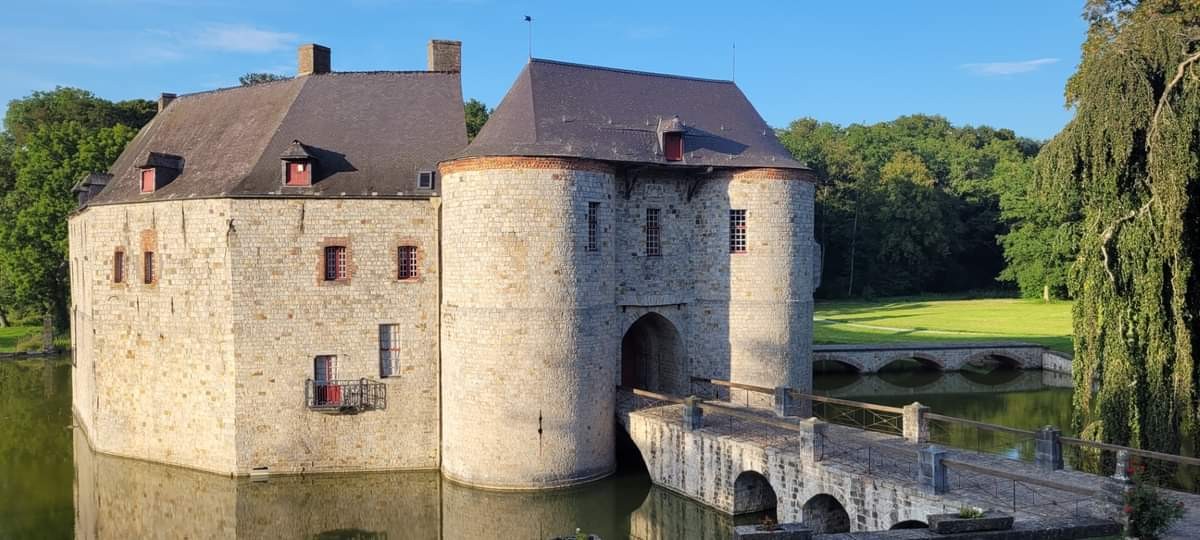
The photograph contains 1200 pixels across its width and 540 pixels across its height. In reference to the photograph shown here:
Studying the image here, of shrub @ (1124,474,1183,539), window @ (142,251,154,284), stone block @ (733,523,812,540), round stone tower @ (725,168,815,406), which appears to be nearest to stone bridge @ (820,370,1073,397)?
round stone tower @ (725,168,815,406)

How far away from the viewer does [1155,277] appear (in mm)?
14055

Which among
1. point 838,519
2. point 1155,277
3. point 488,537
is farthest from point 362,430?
point 1155,277

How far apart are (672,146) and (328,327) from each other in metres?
8.22

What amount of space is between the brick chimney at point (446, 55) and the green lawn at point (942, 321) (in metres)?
21.0

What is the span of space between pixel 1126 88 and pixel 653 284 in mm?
9716

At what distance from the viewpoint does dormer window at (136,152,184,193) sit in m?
20.6

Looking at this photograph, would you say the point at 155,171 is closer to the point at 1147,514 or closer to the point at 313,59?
the point at 313,59

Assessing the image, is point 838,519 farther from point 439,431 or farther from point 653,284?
point 439,431

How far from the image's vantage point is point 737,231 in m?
20.4

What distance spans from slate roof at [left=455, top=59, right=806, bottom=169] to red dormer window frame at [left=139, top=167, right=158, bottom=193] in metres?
7.73

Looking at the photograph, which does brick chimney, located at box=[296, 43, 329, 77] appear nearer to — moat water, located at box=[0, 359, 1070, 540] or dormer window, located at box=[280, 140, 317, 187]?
dormer window, located at box=[280, 140, 317, 187]

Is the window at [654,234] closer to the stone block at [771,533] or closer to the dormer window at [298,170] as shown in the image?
the dormer window at [298,170]

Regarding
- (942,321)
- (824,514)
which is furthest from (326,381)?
(942,321)

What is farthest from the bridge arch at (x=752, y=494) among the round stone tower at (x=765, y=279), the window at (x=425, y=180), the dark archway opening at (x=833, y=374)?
the dark archway opening at (x=833, y=374)
